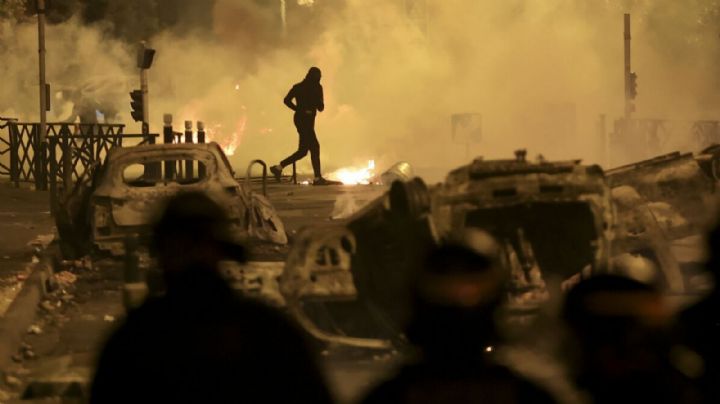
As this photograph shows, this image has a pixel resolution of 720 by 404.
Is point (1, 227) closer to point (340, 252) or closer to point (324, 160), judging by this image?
point (340, 252)

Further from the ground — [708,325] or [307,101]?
[307,101]

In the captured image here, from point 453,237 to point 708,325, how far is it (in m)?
4.93

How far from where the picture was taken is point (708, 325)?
14.5ft

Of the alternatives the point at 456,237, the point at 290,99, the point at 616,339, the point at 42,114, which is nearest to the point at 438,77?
the point at 290,99

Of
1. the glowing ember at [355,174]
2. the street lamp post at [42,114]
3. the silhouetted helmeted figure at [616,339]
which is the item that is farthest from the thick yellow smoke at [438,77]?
the silhouetted helmeted figure at [616,339]

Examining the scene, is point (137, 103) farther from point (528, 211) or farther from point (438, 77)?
point (438, 77)

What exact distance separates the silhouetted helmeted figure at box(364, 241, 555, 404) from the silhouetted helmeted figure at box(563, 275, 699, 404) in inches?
7.8

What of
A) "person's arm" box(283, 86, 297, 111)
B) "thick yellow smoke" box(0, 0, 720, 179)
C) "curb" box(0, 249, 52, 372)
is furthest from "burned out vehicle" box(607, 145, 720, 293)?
"thick yellow smoke" box(0, 0, 720, 179)

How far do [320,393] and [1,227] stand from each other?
55.0 ft

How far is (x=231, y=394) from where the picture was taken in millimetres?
3986

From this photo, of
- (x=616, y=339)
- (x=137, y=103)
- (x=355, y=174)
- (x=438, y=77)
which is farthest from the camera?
(x=438, y=77)

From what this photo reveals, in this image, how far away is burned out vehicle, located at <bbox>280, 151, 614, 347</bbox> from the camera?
9.45 meters

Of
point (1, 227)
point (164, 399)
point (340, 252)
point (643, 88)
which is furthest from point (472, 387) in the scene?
point (643, 88)

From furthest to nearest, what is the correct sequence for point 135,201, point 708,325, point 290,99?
point 290,99, point 135,201, point 708,325
